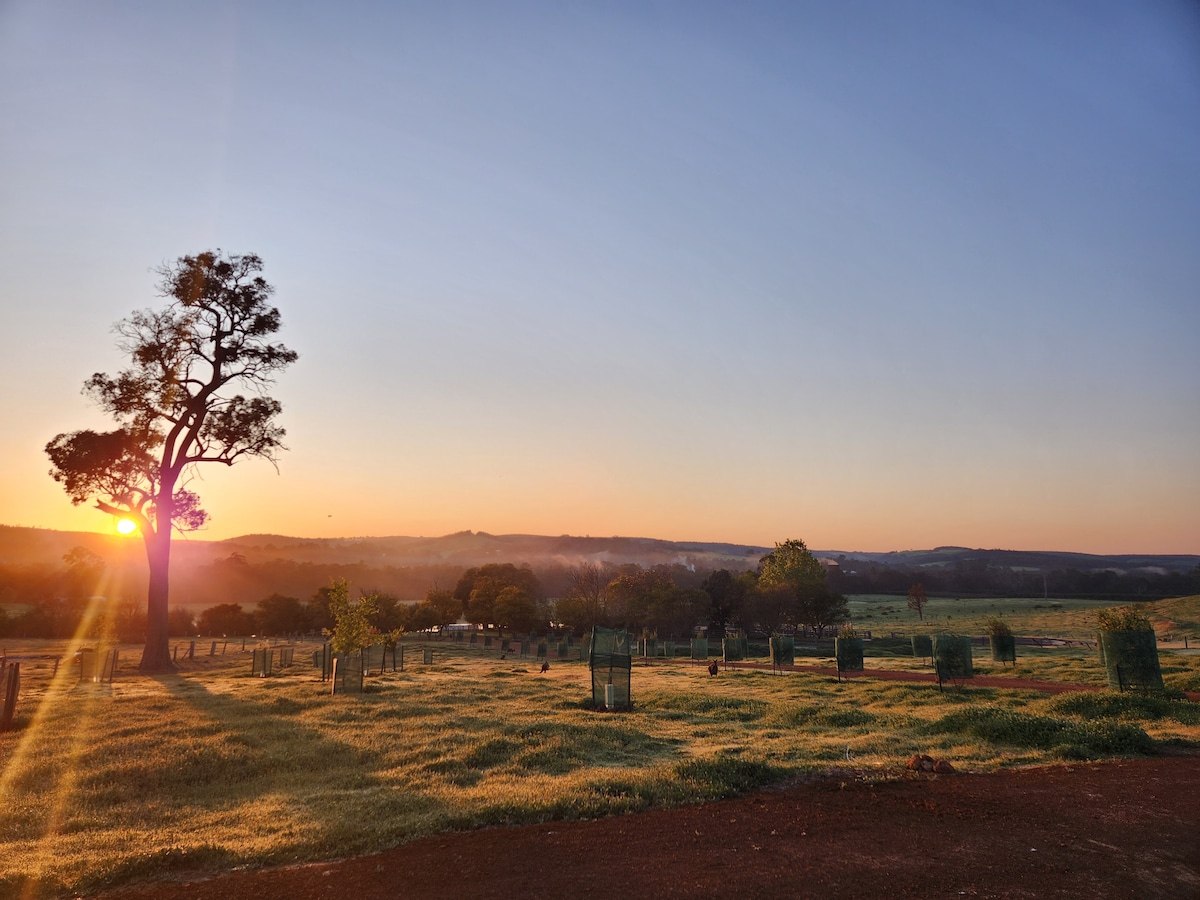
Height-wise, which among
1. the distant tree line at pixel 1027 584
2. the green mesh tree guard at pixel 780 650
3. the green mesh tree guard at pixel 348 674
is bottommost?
the distant tree line at pixel 1027 584

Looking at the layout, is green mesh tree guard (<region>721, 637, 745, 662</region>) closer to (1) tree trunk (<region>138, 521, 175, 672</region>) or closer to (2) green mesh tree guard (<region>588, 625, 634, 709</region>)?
(2) green mesh tree guard (<region>588, 625, 634, 709</region>)

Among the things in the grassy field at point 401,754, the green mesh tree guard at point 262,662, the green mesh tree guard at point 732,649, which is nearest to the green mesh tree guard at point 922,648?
the green mesh tree guard at point 732,649

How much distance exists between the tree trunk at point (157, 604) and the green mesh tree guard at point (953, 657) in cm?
3920

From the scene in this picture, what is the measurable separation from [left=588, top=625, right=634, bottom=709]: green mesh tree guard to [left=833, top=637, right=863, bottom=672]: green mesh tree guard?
15362 millimetres

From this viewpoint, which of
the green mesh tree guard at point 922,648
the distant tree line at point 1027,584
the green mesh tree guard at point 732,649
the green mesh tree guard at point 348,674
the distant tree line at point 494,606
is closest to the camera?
the green mesh tree guard at point 348,674

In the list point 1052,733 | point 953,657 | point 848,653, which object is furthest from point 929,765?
point 848,653

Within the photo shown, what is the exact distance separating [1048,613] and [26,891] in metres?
131

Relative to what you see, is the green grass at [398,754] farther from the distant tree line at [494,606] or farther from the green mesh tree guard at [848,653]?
the distant tree line at [494,606]

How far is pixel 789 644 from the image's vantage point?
4459 centimetres

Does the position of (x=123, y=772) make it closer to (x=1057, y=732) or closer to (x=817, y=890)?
(x=817, y=890)

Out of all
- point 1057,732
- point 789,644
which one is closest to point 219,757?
point 1057,732

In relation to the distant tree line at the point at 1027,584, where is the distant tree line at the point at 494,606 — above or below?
above

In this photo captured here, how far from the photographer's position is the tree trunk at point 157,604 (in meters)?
35.0

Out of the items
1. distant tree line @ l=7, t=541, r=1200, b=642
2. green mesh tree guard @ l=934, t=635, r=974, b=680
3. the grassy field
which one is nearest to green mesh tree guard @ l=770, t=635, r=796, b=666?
green mesh tree guard @ l=934, t=635, r=974, b=680
